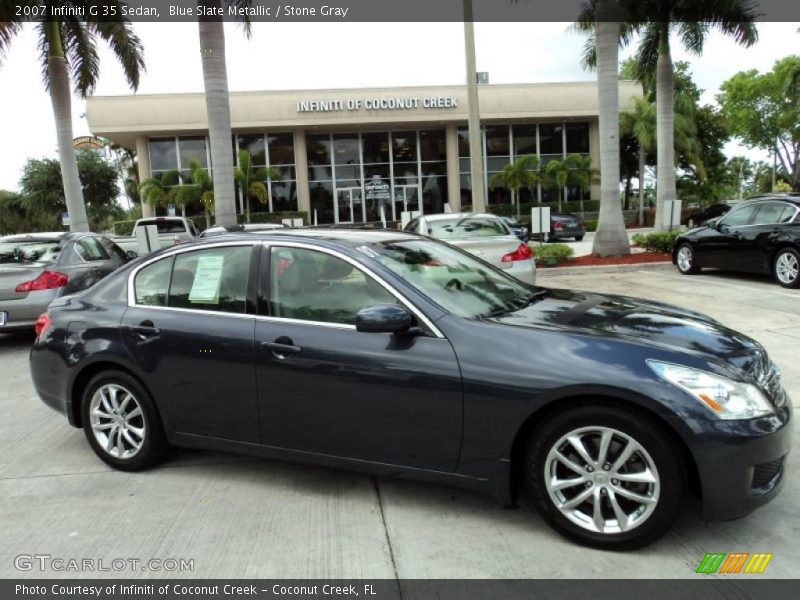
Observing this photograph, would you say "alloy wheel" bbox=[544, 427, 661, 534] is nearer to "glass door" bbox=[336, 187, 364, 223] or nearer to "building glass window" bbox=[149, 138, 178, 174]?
"glass door" bbox=[336, 187, 364, 223]

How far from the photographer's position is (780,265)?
34.0 feet

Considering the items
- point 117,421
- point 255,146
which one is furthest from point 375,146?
point 117,421

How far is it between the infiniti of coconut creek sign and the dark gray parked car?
23228 mm

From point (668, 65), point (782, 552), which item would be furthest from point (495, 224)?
point (668, 65)

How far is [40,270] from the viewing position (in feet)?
26.1

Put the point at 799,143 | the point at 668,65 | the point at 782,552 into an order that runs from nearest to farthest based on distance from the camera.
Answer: the point at 782,552, the point at 668,65, the point at 799,143

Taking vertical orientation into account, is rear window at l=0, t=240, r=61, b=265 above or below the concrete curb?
above

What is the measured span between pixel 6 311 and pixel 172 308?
504 cm

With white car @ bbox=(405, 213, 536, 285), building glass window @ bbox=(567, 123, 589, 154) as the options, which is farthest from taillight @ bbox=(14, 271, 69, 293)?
building glass window @ bbox=(567, 123, 589, 154)

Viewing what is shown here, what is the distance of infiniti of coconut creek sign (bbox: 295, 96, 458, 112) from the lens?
30.9 meters

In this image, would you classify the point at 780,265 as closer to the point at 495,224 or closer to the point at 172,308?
the point at 495,224

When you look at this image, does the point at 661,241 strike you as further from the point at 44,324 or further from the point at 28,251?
the point at 44,324

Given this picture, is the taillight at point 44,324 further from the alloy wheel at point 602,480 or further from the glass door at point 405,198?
the glass door at point 405,198
